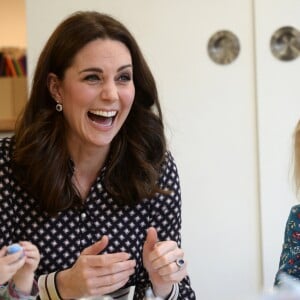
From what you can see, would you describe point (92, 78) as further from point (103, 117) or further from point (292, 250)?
point (292, 250)

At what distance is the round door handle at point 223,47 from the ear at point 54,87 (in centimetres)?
110

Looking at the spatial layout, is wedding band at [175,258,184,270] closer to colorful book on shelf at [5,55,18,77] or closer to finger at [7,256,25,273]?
finger at [7,256,25,273]

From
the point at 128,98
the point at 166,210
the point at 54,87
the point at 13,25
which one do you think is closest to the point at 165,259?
the point at 166,210

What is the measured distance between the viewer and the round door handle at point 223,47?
2.39m

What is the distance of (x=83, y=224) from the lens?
144 centimetres

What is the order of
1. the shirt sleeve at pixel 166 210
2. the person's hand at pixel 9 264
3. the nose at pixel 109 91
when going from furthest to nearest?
1. the shirt sleeve at pixel 166 210
2. the nose at pixel 109 91
3. the person's hand at pixel 9 264

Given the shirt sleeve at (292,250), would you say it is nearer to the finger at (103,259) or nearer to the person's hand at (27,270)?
the finger at (103,259)

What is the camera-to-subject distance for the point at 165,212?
1.49 metres

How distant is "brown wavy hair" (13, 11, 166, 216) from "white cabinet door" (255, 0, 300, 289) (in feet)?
3.19

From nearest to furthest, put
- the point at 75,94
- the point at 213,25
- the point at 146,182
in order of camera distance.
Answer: the point at 75,94
the point at 146,182
the point at 213,25

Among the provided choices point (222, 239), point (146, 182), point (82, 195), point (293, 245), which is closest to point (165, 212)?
point (146, 182)

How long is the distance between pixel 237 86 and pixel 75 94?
3.84 ft

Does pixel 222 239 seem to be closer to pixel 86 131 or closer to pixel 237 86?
pixel 237 86

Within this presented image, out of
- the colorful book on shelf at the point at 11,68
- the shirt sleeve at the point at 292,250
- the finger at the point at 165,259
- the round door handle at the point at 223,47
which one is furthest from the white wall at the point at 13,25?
the finger at the point at 165,259
